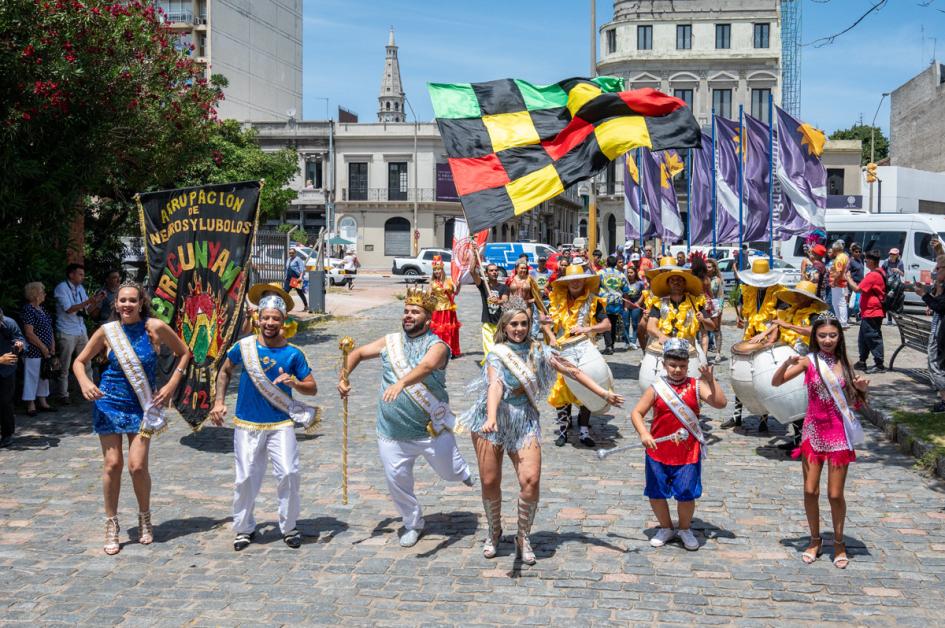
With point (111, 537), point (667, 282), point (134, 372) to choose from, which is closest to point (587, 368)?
point (667, 282)

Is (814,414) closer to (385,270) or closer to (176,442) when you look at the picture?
(176,442)

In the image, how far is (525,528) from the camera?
562cm

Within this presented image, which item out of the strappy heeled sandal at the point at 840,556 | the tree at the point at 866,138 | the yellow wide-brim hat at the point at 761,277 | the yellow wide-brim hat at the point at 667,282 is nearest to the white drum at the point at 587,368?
the yellow wide-brim hat at the point at 667,282

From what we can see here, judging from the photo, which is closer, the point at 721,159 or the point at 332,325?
the point at 721,159

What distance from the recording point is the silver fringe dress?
564cm

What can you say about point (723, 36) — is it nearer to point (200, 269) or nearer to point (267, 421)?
point (200, 269)

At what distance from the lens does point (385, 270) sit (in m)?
55.4

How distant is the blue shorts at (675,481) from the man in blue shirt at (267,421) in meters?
2.32

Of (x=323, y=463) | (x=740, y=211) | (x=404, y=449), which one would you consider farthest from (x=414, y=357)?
(x=740, y=211)

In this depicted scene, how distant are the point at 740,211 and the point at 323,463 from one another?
12.0 metres

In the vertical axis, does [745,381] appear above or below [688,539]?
above

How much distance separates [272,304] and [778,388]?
4.63 metres

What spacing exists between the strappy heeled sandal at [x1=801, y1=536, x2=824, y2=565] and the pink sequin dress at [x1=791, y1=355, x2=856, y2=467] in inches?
20.2

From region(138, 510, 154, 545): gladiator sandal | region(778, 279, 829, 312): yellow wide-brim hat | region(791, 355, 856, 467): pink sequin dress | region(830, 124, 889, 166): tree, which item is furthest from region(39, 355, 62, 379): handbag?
region(830, 124, 889, 166): tree
